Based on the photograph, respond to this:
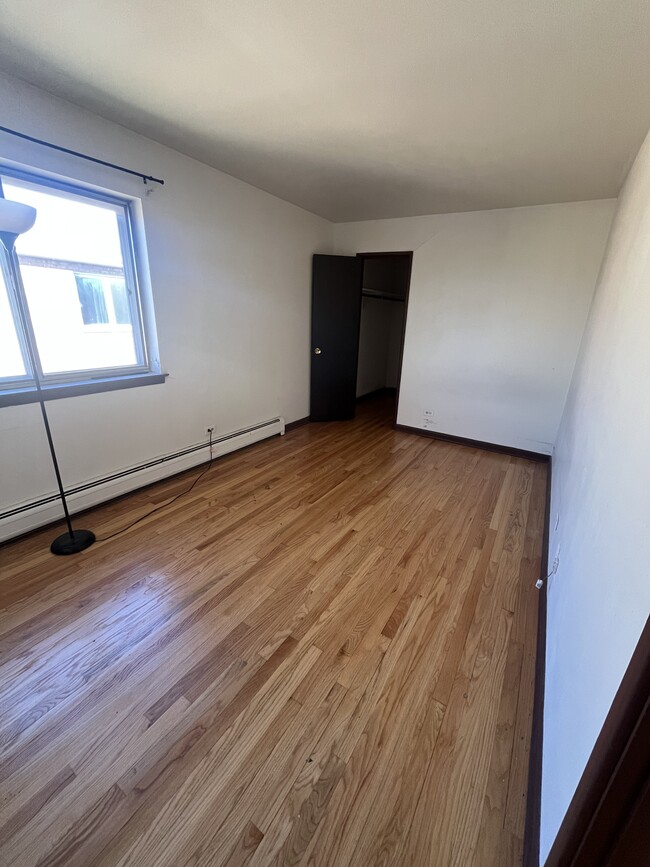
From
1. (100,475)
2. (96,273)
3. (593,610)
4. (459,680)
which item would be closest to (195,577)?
(100,475)

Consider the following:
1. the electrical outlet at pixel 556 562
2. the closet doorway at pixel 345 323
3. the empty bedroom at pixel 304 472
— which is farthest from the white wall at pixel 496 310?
the electrical outlet at pixel 556 562

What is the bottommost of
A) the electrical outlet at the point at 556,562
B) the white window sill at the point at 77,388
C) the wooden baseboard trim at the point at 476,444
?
the wooden baseboard trim at the point at 476,444

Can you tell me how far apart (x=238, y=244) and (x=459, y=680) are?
3.62m

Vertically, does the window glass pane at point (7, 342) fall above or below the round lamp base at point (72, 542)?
above

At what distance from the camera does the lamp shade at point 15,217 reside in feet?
5.05

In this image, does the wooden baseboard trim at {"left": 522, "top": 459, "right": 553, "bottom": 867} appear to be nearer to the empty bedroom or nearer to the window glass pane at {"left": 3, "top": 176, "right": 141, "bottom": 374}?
the empty bedroom

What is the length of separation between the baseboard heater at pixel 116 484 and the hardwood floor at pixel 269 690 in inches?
4.8

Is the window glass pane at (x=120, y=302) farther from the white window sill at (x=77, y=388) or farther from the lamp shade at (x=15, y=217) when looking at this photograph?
the lamp shade at (x=15, y=217)

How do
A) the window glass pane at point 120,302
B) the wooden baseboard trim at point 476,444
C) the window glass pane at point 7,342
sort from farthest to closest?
the wooden baseboard trim at point 476,444 < the window glass pane at point 120,302 < the window glass pane at point 7,342

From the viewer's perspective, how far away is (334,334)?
452 cm

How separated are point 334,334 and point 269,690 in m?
3.94

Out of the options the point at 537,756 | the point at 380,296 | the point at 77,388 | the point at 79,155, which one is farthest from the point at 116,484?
the point at 380,296

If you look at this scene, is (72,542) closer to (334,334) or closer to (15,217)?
(15,217)

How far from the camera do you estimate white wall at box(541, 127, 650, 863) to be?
2.56 ft
